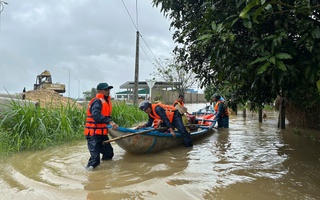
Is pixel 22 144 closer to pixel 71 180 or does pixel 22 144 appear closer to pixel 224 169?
pixel 71 180

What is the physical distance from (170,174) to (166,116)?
A: 1882 millimetres

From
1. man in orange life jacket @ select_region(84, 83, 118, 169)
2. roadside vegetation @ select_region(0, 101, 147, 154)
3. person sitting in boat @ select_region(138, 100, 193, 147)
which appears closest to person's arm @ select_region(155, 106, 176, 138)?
person sitting in boat @ select_region(138, 100, 193, 147)

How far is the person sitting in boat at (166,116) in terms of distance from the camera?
6.14 m

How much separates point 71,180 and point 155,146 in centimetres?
211

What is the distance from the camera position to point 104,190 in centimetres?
383

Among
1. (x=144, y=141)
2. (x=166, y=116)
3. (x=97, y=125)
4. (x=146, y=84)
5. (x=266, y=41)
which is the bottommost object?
(x=144, y=141)

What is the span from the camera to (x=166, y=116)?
20.6 feet

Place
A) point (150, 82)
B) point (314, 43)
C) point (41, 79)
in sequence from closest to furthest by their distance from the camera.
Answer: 1. point (314, 43)
2. point (150, 82)
3. point (41, 79)

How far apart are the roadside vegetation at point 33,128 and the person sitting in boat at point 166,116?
2.09 m

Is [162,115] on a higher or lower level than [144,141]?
higher

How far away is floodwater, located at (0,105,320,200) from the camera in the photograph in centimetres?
370

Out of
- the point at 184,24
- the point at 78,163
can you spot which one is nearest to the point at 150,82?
the point at 184,24

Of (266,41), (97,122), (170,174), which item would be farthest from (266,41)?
(97,122)

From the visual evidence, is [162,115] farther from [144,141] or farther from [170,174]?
[170,174]
